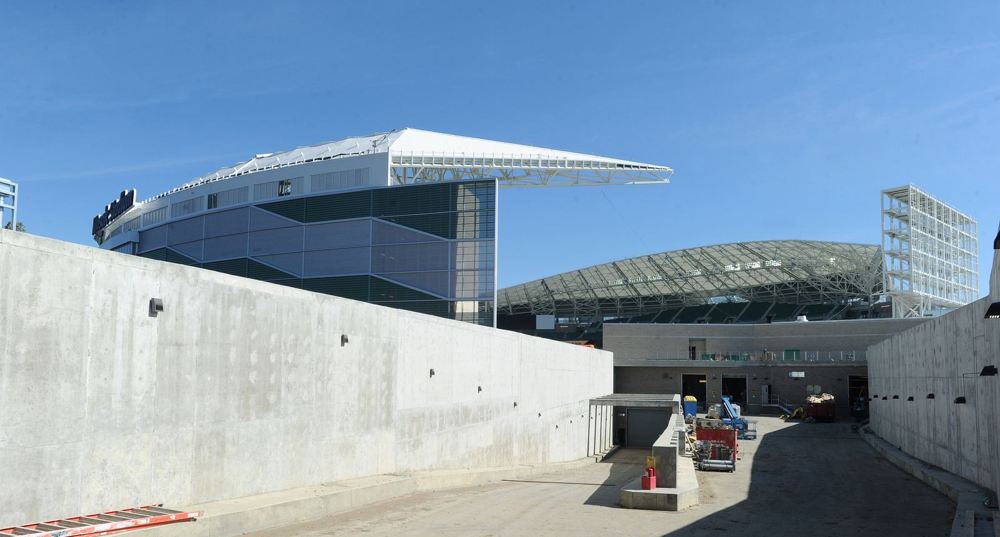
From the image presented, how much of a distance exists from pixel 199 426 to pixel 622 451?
144 feet

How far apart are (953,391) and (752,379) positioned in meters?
50.3

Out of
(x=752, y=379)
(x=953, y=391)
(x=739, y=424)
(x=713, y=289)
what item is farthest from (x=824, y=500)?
(x=713, y=289)

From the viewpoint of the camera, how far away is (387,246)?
52.5 m

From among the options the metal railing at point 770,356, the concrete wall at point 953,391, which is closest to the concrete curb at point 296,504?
the concrete wall at point 953,391

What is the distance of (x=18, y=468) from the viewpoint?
33.5ft

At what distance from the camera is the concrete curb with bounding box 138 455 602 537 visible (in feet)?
39.3

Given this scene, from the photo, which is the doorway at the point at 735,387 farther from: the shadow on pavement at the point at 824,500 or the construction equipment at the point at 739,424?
the shadow on pavement at the point at 824,500

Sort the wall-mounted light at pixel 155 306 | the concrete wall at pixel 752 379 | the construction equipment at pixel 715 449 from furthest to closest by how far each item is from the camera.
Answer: the concrete wall at pixel 752 379
the construction equipment at pixel 715 449
the wall-mounted light at pixel 155 306

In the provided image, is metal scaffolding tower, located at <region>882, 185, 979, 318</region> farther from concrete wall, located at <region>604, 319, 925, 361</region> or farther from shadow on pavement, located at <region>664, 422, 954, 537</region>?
shadow on pavement, located at <region>664, 422, 954, 537</region>

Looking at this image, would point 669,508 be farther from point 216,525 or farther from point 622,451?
point 622,451

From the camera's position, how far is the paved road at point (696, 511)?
14.8 metres

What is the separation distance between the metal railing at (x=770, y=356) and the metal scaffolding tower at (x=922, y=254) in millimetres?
6551

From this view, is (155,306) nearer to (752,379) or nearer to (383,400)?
(383,400)

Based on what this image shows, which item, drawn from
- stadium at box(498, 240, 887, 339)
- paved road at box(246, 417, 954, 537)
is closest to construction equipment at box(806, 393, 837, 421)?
stadium at box(498, 240, 887, 339)
